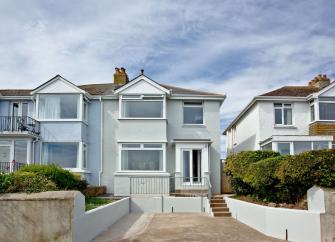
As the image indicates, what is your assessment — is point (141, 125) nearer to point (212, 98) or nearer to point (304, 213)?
point (212, 98)

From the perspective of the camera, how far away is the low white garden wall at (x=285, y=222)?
39.3 feet

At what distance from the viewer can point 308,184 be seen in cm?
1331

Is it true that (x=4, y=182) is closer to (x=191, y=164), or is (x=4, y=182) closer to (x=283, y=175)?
(x=283, y=175)

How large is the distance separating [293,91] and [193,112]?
7473mm

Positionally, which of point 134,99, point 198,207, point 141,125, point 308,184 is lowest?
point 198,207

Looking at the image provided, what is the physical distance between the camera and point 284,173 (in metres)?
13.8

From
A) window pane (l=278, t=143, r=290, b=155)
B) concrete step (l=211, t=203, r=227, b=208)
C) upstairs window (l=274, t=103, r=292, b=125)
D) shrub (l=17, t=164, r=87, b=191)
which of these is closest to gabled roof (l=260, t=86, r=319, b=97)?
upstairs window (l=274, t=103, r=292, b=125)

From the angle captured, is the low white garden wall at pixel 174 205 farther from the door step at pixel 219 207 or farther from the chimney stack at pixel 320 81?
the chimney stack at pixel 320 81

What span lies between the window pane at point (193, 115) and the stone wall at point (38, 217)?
1689 centimetres

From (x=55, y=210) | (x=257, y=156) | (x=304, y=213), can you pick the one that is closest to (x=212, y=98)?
(x=257, y=156)

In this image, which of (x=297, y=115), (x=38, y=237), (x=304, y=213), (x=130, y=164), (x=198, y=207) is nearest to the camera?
(x=38, y=237)

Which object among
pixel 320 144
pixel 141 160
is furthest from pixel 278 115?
pixel 141 160

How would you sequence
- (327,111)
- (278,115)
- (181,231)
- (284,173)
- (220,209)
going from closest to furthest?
1. (284,173)
2. (181,231)
3. (220,209)
4. (327,111)
5. (278,115)

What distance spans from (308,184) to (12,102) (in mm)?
20650
